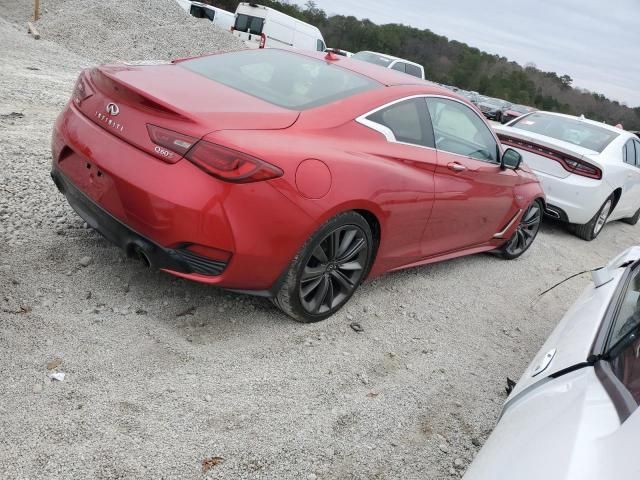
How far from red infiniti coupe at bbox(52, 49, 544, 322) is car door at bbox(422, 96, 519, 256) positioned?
0.02m

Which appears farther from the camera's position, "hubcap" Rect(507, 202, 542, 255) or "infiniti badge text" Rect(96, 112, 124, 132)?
"hubcap" Rect(507, 202, 542, 255)

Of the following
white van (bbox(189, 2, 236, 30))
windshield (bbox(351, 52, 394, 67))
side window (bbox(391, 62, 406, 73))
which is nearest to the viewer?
windshield (bbox(351, 52, 394, 67))

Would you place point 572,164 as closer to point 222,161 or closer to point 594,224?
point 594,224

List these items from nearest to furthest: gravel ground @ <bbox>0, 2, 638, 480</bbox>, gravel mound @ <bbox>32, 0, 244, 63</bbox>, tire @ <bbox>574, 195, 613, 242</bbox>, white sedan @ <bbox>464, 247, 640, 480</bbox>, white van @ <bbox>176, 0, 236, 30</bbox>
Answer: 1. white sedan @ <bbox>464, 247, 640, 480</bbox>
2. gravel ground @ <bbox>0, 2, 638, 480</bbox>
3. tire @ <bbox>574, 195, 613, 242</bbox>
4. gravel mound @ <bbox>32, 0, 244, 63</bbox>
5. white van @ <bbox>176, 0, 236, 30</bbox>

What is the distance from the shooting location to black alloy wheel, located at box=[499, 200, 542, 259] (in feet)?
18.3

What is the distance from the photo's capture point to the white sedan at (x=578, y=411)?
4.58ft

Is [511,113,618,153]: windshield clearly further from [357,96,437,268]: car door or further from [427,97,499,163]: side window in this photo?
[357,96,437,268]: car door

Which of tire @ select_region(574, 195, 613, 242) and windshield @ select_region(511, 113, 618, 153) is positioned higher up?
windshield @ select_region(511, 113, 618, 153)

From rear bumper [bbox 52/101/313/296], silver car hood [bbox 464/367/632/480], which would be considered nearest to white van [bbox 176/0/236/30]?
rear bumper [bbox 52/101/313/296]

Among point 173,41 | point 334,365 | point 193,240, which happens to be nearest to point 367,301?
point 334,365

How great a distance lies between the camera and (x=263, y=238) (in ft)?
9.20

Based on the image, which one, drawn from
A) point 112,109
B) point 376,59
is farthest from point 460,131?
point 376,59

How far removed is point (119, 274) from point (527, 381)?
2.45m

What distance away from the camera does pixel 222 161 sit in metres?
2.64
